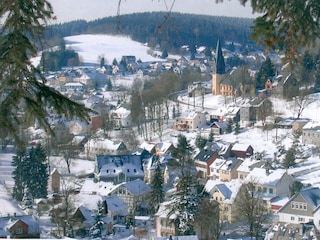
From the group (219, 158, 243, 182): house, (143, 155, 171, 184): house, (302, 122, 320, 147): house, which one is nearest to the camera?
(219, 158, 243, 182): house

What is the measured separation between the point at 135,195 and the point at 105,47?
110 ft

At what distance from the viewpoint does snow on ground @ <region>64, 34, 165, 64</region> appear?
37678mm

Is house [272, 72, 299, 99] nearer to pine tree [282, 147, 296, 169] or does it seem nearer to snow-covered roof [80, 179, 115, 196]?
pine tree [282, 147, 296, 169]

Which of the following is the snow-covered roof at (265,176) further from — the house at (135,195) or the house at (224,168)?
the house at (135,195)

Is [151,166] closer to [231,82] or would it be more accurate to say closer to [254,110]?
[254,110]

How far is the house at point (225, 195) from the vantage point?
9010mm

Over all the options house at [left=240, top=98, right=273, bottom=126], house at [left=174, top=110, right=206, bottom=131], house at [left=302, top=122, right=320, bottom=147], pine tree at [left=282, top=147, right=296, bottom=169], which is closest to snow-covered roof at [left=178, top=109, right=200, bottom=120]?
house at [left=174, top=110, right=206, bottom=131]

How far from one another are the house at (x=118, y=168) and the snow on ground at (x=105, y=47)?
24.3 meters

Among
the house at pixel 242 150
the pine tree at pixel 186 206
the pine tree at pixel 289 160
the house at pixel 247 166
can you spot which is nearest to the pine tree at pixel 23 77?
the pine tree at pixel 186 206

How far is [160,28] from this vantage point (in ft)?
5.00

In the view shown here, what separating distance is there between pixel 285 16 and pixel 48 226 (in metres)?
7.43

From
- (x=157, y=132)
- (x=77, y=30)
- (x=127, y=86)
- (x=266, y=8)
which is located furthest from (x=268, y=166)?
(x=77, y=30)

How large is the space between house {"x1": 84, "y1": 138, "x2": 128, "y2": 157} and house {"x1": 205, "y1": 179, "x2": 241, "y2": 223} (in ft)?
15.0

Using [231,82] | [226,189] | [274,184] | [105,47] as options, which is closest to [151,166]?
[226,189]
